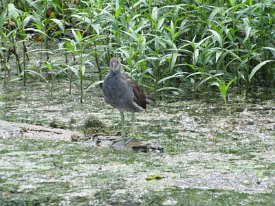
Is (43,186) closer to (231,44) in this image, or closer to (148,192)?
(148,192)

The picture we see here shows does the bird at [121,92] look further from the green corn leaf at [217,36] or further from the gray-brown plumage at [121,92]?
the green corn leaf at [217,36]

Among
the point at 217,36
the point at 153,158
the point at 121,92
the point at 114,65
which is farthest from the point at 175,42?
the point at 153,158

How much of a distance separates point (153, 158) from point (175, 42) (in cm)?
314

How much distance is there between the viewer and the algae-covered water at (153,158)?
5.32m

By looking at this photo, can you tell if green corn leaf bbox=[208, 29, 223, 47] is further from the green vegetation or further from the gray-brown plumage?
the gray-brown plumage

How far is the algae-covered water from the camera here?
5.32 m

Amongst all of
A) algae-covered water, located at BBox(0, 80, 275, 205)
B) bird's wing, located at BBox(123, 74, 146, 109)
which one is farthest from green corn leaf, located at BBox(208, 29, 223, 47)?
bird's wing, located at BBox(123, 74, 146, 109)

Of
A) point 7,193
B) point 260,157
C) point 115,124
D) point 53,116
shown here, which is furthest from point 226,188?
point 53,116

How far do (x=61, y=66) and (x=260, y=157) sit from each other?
3.89 m

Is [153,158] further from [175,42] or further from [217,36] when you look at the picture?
[175,42]

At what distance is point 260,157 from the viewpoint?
631 cm

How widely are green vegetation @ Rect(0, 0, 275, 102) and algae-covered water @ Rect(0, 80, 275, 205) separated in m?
0.39

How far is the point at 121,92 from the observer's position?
6.95 m

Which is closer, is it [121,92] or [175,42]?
[121,92]
